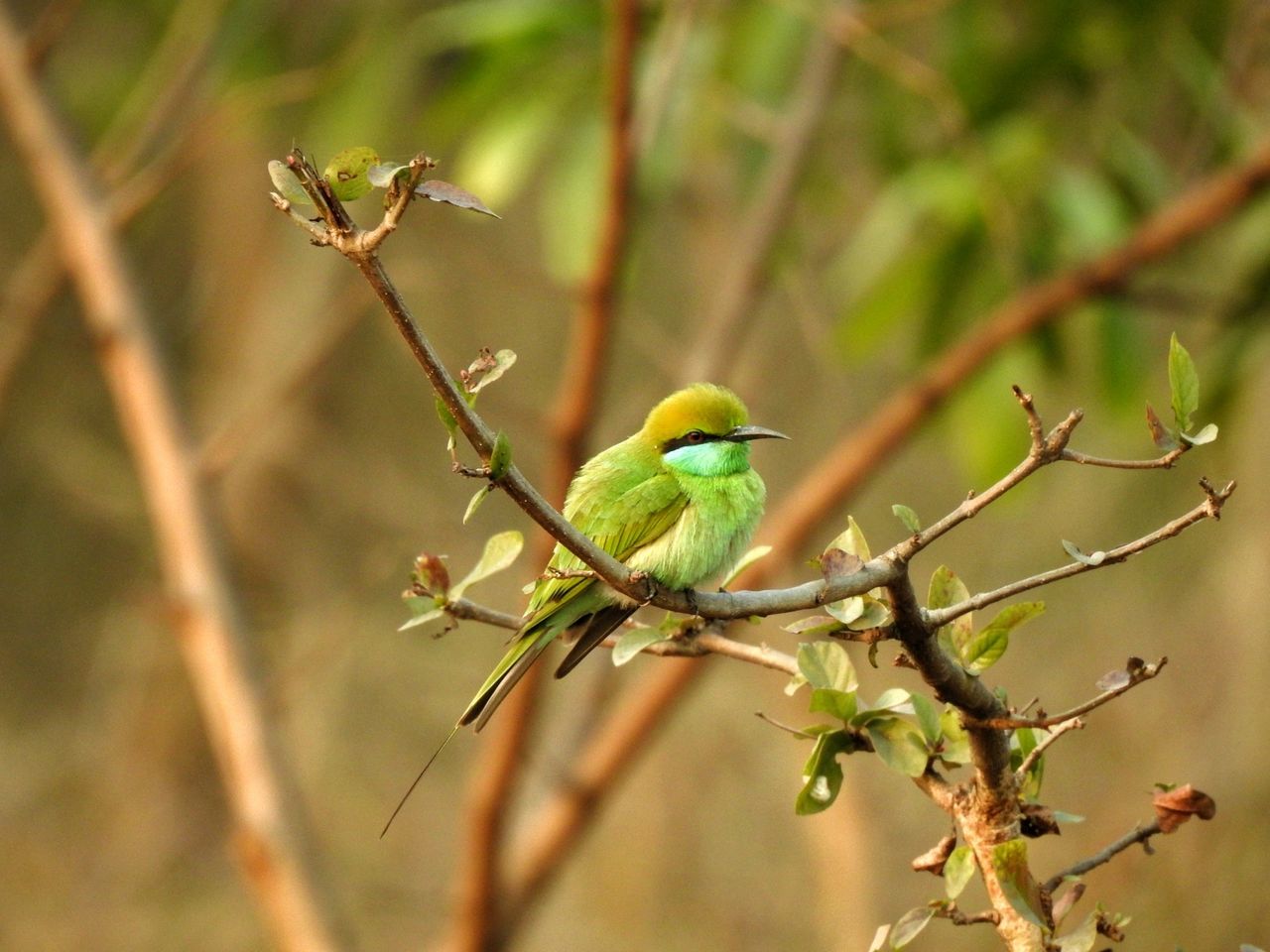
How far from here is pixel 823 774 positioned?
3.13 ft

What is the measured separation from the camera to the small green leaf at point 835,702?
923mm

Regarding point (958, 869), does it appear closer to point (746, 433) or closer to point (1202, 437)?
point (1202, 437)

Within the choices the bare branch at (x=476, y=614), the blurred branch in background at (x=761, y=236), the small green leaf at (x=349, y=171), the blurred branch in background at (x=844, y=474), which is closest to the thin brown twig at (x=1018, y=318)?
the blurred branch in background at (x=844, y=474)

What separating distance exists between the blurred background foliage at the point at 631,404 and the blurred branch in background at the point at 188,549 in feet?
0.29

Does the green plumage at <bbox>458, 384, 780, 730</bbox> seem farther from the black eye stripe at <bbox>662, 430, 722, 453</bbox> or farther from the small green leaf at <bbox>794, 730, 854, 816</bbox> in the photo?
the small green leaf at <bbox>794, 730, 854, 816</bbox>

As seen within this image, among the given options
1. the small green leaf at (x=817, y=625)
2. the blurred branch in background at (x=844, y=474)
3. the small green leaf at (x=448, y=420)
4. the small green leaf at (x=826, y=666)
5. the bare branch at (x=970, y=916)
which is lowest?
the bare branch at (x=970, y=916)

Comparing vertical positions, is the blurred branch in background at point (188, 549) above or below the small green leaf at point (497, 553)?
above

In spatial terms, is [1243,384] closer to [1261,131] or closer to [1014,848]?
[1261,131]

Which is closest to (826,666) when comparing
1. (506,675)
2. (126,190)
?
(506,675)

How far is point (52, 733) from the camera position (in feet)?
17.5

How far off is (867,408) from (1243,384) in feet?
8.71

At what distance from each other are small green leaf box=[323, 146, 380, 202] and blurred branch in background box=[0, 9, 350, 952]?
6.40ft

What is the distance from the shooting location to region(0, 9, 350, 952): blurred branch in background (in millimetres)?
2482

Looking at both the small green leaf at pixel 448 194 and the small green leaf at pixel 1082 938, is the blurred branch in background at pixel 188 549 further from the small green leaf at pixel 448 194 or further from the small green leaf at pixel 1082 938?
the small green leaf at pixel 448 194
